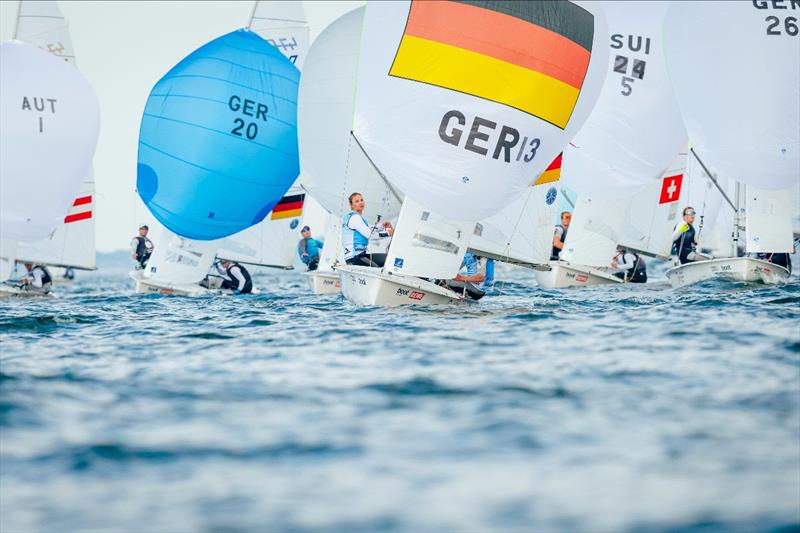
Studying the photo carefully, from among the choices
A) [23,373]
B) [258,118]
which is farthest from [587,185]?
[23,373]

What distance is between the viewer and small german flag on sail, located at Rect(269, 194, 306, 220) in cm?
2220

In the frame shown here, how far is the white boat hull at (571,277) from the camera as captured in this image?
68.0ft

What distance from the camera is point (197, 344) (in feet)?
29.8

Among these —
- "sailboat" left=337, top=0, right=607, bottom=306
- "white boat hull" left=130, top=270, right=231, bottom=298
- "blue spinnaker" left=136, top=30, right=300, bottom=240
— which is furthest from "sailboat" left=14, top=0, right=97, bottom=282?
"sailboat" left=337, top=0, right=607, bottom=306

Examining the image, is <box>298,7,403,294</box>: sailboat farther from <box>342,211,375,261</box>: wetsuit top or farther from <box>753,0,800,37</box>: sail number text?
<box>753,0,800,37</box>: sail number text

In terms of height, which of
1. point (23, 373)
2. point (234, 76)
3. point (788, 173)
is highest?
point (234, 76)

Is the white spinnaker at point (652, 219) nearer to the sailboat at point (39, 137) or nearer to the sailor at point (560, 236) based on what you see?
the sailor at point (560, 236)

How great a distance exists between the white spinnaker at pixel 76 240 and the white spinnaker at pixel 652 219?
13.1m

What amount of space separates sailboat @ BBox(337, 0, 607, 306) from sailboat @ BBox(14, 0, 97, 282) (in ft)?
41.8

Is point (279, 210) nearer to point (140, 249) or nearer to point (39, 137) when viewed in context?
point (140, 249)

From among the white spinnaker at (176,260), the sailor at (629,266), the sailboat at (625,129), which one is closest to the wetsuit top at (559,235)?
the sailor at (629,266)

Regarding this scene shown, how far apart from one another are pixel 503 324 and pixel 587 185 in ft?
35.9

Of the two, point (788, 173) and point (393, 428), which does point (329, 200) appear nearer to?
point (788, 173)

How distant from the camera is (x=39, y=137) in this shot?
16609 millimetres
